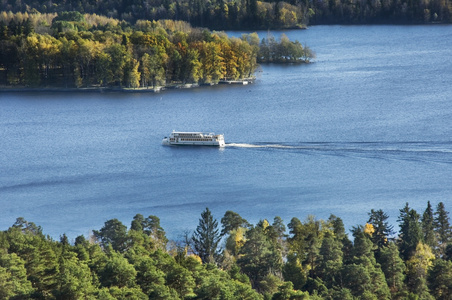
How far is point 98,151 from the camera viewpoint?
38.0 m

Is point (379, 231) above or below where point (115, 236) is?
below

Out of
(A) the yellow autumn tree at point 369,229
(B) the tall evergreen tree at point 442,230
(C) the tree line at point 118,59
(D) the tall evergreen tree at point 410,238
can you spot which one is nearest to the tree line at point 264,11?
(C) the tree line at point 118,59

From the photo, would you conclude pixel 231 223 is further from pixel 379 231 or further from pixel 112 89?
pixel 112 89

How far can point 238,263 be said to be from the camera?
2172 cm

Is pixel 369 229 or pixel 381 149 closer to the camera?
pixel 369 229

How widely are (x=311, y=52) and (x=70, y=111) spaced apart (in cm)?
2443

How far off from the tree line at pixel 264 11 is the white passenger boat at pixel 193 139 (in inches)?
1917

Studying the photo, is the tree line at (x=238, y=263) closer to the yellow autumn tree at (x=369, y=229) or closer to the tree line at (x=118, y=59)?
the yellow autumn tree at (x=369, y=229)

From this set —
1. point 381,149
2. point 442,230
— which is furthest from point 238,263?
point 381,149

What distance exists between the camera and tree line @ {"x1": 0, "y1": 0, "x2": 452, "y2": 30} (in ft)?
283

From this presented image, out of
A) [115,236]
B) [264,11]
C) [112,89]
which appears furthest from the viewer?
[264,11]

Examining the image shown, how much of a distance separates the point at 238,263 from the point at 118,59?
3485 centimetres

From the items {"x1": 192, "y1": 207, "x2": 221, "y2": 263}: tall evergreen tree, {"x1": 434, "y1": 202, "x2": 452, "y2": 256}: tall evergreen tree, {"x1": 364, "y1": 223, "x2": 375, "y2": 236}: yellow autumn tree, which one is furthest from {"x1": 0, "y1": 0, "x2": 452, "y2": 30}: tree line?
{"x1": 192, "y1": 207, "x2": 221, "y2": 263}: tall evergreen tree

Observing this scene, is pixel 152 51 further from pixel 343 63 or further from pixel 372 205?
pixel 372 205
